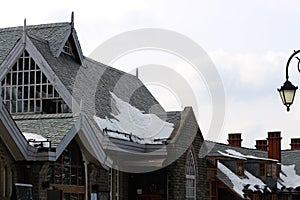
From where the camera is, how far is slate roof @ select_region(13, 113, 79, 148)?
2172 centimetres

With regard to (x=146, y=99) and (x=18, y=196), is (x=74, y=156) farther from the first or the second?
(x=146, y=99)

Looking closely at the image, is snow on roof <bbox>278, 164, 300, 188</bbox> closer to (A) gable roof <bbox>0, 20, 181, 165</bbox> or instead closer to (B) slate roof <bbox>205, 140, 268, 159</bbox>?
(B) slate roof <bbox>205, 140, 268, 159</bbox>

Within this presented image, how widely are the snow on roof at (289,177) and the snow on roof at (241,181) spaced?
3072 millimetres

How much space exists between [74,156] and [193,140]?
7.88 m

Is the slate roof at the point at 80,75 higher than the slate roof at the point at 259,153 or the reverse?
higher

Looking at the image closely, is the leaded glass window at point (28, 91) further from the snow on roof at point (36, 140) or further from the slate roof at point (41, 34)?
the snow on roof at point (36, 140)

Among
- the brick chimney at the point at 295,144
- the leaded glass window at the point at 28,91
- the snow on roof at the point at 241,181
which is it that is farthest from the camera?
the brick chimney at the point at 295,144

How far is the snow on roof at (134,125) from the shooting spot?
2669cm

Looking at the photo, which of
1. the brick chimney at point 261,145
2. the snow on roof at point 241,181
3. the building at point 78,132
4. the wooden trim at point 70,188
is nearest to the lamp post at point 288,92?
the building at point 78,132

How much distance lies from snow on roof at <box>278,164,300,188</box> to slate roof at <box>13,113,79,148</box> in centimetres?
2614

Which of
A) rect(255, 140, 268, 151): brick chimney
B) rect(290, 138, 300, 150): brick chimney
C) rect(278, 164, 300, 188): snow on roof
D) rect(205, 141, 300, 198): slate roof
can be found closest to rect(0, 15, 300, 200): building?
rect(205, 141, 300, 198): slate roof

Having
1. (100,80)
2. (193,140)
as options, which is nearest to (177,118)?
(193,140)

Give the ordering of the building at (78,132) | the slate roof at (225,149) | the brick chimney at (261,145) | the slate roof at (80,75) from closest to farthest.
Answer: the building at (78,132) → the slate roof at (80,75) → the slate roof at (225,149) → the brick chimney at (261,145)

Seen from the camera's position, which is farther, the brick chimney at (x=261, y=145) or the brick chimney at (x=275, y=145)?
the brick chimney at (x=261, y=145)
